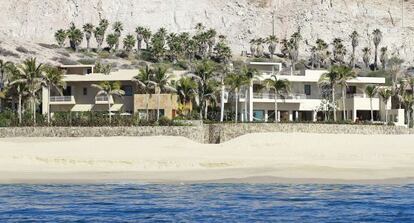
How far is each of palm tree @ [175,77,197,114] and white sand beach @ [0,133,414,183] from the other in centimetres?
1240

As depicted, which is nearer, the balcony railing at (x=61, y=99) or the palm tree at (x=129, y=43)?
the balcony railing at (x=61, y=99)

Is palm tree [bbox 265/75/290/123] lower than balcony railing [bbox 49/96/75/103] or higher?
higher

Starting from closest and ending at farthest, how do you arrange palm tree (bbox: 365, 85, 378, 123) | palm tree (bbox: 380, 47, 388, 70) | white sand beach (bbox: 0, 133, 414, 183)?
white sand beach (bbox: 0, 133, 414, 183) < palm tree (bbox: 365, 85, 378, 123) < palm tree (bbox: 380, 47, 388, 70)

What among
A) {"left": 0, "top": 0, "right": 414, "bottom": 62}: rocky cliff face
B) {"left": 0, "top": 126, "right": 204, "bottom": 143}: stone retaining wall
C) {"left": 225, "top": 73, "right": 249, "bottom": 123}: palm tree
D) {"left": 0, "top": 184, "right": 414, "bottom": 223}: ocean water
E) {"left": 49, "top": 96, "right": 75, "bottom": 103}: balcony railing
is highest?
{"left": 0, "top": 0, "right": 414, "bottom": 62}: rocky cliff face

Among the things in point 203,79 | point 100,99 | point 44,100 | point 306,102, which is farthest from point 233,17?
point 203,79

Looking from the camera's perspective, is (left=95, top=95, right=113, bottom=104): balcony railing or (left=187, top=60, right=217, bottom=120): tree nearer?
(left=187, top=60, right=217, bottom=120): tree

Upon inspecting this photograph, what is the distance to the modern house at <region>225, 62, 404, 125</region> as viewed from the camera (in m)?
69.3

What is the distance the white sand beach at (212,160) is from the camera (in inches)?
1324

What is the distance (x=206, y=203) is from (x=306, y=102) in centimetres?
4609

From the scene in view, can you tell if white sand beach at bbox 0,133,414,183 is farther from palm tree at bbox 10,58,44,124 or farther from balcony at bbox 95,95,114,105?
balcony at bbox 95,95,114,105

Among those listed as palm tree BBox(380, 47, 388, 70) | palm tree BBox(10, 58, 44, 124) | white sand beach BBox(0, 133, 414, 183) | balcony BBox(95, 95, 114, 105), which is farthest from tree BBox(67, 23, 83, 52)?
white sand beach BBox(0, 133, 414, 183)

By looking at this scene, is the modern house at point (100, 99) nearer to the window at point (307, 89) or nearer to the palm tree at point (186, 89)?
the palm tree at point (186, 89)

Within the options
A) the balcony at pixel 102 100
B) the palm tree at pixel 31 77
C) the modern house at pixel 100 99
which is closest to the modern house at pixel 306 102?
the modern house at pixel 100 99

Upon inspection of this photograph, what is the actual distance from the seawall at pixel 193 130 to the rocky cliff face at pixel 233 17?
369 feet
